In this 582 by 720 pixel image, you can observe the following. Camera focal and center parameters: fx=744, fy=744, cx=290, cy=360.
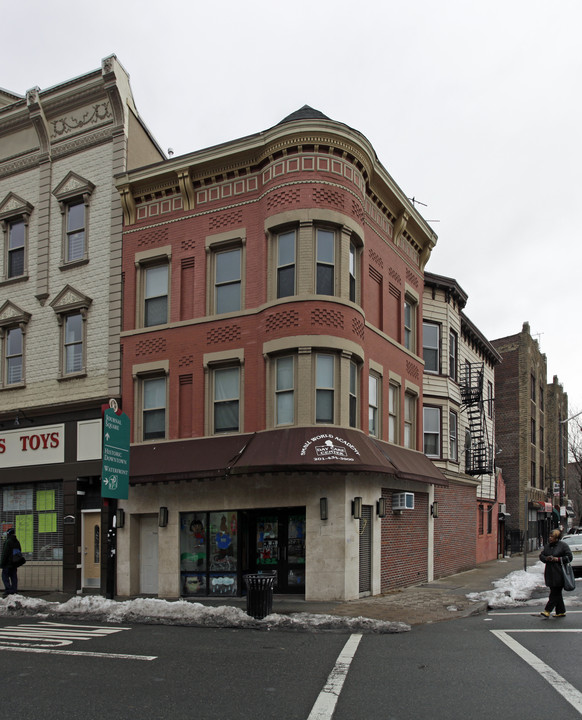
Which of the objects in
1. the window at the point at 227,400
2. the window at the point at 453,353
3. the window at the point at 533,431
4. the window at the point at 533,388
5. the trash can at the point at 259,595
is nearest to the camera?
the trash can at the point at 259,595

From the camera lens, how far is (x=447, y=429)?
27250mm

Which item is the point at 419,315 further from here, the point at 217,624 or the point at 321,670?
the point at 321,670

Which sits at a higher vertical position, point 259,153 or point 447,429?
point 259,153

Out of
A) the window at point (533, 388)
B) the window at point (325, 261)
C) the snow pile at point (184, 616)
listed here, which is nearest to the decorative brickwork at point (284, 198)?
the window at point (325, 261)

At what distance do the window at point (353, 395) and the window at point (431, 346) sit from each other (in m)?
8.40

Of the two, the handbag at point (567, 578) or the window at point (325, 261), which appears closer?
the handbag at point (567, 578)

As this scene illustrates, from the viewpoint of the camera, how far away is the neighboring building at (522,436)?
45.4 metres

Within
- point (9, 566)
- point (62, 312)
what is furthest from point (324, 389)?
point (9, 566)

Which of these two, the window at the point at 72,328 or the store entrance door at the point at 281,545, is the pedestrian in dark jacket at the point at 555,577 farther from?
the window at the point at 72,328

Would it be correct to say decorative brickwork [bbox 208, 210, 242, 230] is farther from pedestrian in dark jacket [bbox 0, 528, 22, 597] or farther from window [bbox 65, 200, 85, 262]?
pedestrian in dark jacket [bbox 0, 528, 22, 597]

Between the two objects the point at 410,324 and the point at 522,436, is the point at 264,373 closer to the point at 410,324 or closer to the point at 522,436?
the point at 410,324

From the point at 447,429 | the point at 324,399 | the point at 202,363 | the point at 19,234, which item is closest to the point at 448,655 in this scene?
the point at 324,399

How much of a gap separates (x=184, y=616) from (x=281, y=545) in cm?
461

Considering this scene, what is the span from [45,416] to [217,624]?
35.8ft
